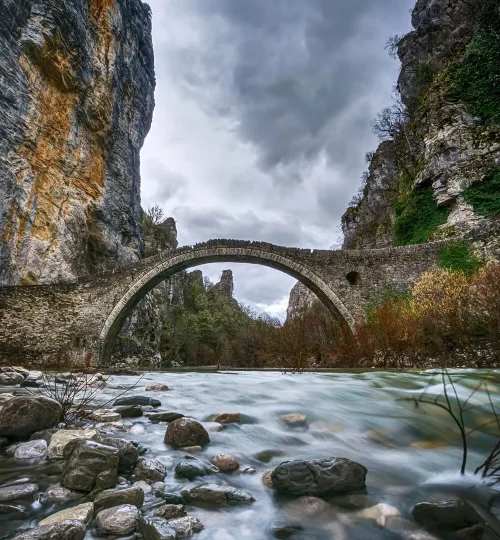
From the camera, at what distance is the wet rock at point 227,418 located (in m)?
3.44

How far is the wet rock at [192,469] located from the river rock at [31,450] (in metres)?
0.86

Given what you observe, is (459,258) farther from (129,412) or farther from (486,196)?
(129,412)

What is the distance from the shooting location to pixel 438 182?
1766 cm

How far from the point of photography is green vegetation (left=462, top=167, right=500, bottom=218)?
619 inches

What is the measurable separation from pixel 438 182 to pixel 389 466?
18.1m

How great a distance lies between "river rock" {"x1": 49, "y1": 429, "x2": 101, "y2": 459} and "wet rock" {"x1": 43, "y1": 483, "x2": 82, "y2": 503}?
40cm

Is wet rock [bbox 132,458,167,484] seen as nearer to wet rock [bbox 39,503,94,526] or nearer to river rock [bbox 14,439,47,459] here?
wet rock [bbox 39,503,94,526]

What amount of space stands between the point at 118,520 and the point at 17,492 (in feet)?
2.00

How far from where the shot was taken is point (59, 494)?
5.85 ft

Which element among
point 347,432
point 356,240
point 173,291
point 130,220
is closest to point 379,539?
point 347,432

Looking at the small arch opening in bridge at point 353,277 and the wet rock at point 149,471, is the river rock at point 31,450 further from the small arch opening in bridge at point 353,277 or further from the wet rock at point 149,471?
the small arch opening in bridge at point 353,277

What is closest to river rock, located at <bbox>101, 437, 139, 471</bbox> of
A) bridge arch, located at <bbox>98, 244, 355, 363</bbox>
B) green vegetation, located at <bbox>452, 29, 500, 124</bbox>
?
bridge arch, located at <bbox>98, 244, 355, 363</bbox>

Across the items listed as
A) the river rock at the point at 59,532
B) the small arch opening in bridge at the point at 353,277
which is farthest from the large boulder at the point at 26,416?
the small arch opening in bridge at the point at 353,277

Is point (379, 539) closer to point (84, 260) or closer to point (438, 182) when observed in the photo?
point (438, 182)
